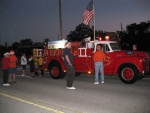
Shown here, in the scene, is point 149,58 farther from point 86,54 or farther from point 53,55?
point 53,55

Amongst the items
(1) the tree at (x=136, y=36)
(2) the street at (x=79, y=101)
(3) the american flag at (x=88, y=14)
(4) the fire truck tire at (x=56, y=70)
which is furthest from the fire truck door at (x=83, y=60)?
(1) the tree at (x=136, y=36)

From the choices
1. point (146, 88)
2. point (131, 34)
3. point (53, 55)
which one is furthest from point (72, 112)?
point (131, 34)

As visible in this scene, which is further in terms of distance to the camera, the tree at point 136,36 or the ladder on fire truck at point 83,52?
the tree at point 136,36

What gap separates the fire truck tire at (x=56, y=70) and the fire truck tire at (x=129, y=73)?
3.69 m

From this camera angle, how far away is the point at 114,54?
12000 millimetres

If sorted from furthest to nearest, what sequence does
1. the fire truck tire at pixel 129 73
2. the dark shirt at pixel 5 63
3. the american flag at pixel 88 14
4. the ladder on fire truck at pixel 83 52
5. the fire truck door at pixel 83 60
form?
the american flag at pixel 88 14, the ladder on fire truck at pixel 83 52, the fire truck door at pixel 83 60, the dark shirt at pixel 5 63, the fire truck tire at pixel 129 73

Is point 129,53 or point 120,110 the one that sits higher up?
point 129,53

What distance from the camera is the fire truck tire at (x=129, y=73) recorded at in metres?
11.1

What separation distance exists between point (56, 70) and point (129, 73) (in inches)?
177

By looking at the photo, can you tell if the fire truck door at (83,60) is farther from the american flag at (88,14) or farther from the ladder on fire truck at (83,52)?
the american flag at (88,14)

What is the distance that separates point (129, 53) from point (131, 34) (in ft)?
143

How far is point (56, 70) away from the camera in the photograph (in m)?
14.2

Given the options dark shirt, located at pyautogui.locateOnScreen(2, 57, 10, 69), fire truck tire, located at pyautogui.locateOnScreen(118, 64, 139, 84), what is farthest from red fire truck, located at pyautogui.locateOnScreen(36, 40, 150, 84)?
dark shirt, located at pyautogui.locateOnScreen(2, 57, 10, 69)

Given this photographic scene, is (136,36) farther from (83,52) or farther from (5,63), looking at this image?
(5,63)
